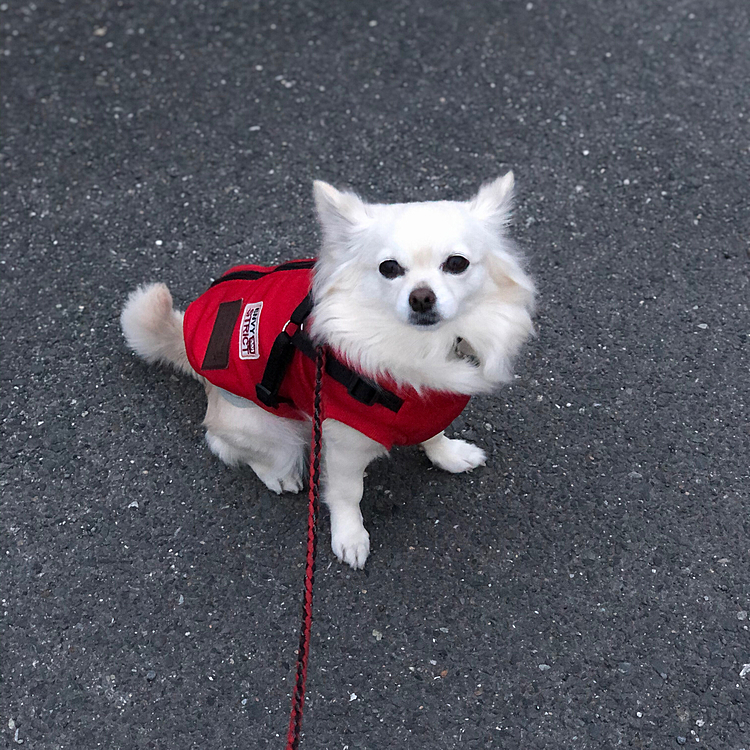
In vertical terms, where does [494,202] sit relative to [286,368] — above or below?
above

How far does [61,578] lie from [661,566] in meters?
2.06

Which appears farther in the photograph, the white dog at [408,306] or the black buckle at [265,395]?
the black buckle at [265,395]

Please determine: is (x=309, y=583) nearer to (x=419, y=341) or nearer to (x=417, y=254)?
(x=419, y=341)

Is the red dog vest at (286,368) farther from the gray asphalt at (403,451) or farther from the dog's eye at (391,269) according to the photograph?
the gray asphalt at (403,451)

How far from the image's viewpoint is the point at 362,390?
2154 millimetres

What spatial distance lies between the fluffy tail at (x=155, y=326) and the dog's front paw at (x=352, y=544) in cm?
90

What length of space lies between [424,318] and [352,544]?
954 millimetres

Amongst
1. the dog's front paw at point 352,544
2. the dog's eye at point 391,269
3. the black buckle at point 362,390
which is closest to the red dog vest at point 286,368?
the black buckle at point 362,390

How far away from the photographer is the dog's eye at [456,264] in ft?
6.56

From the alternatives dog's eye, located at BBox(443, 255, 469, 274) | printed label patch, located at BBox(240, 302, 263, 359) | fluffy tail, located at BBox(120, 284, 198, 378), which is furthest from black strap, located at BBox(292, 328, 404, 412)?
fluffy tail, located at BBox(120, 284, 198, 378)

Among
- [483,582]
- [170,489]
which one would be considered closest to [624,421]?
[483,582]

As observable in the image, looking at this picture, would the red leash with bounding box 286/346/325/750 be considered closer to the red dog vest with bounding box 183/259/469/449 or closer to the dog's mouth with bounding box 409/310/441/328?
the red dog vest with bounding box 183/259/469/449

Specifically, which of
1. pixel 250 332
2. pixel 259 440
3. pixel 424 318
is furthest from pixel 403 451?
pixel 424 318

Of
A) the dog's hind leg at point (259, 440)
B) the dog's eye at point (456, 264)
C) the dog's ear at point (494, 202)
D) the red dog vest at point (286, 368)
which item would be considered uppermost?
the dog's ear at point (494, 202)
